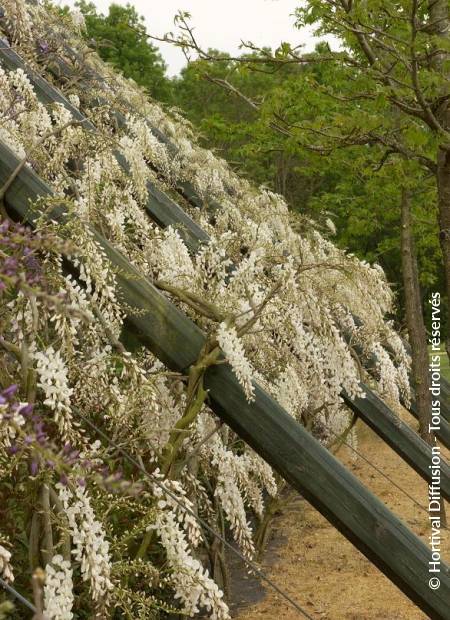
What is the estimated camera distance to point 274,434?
2654 millimetres

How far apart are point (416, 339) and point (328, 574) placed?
111 inches

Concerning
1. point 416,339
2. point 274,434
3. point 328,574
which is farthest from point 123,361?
point 416,339

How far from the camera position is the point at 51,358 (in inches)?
91.7

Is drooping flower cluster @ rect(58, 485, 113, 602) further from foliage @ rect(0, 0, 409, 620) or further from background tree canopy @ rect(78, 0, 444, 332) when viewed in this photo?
background tree canopy @ rect(78, 0, 444, 332)

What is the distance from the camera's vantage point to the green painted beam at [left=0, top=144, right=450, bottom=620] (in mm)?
2631

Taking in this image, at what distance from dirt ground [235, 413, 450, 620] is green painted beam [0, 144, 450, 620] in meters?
2.77

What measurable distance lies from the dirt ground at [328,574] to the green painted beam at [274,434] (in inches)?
109

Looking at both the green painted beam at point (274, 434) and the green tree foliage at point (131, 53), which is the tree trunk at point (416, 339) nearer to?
the green painted beam at point (274, 434)

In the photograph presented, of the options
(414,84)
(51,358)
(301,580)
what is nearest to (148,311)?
(51,358)

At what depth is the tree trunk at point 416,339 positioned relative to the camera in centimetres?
715

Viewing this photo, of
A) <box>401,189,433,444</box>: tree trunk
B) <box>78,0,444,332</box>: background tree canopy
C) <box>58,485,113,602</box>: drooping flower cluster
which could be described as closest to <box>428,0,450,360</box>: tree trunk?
<box>78,0,444,332</box>: background tree canopy

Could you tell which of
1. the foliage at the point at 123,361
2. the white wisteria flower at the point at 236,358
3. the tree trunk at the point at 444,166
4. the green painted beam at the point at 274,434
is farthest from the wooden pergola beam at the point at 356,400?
the white wisteria flower at the point at 236,358

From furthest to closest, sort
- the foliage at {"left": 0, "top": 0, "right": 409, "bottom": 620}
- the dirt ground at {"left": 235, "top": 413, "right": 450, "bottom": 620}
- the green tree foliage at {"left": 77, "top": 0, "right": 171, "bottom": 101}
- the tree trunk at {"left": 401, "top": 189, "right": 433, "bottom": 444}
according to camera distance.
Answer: the green tree foliage at {"left": 77, "top": 0, "right": 171, "bottom": 101} → the tree trunk at {"left": 401, "top": 189, "right": 433, "bottom": 444} → the dirt ground at {"left": 235, "top": 413, "right": 450, "bottom": 620} → the foliage at {"left": 0, "top": 0, "right": 409, "bottom": 620}

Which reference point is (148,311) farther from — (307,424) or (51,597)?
(307,424)
